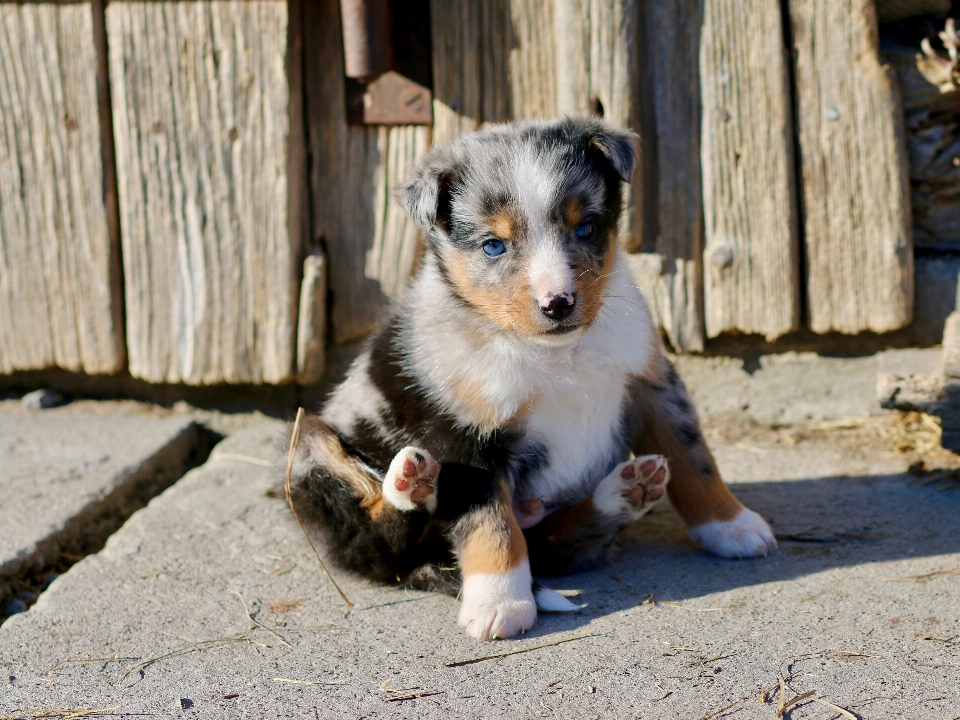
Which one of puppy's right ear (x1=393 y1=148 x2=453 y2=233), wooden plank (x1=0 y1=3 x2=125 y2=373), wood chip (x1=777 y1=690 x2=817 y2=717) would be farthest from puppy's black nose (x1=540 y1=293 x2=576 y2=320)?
wooden plank (x1=0 y1=3 x2=125 y2=373)

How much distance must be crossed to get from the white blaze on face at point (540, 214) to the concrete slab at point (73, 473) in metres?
2.19

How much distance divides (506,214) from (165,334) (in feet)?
8.37

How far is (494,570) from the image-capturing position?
3119 mm

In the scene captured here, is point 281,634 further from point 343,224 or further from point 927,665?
point 343,224

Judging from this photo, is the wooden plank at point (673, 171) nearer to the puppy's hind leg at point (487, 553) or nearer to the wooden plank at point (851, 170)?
the wooden plank at point (851, 170)

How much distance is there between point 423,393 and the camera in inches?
135

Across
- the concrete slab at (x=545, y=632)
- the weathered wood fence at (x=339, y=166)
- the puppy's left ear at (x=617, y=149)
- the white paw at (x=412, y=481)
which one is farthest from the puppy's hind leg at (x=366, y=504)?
the weathered wood fence at (x=339, y=166)

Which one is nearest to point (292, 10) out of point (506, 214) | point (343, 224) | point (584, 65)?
point (343, 224)

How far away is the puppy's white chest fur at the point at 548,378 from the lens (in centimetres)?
335

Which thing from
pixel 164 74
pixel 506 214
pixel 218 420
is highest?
pixel 164 74

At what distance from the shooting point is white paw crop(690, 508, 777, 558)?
3.50 metres

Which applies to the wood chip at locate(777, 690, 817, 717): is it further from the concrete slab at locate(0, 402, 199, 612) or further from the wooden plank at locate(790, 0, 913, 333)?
the concrete slab at locate(0, 402, 199, 612)

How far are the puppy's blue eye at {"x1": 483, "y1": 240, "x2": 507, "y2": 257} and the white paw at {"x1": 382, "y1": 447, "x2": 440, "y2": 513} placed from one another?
0.68 meters

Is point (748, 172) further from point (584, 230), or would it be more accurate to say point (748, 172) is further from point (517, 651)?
point (517, 651)
